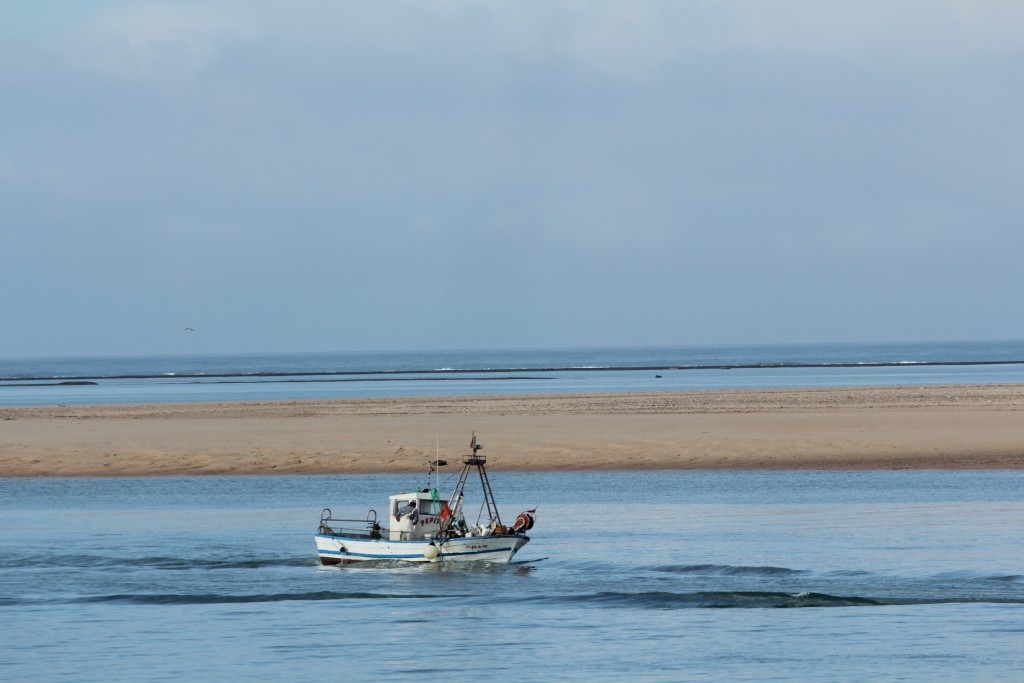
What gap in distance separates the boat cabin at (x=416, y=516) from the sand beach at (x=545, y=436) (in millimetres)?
18881

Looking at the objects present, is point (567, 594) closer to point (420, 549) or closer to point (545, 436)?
point (420, 549)

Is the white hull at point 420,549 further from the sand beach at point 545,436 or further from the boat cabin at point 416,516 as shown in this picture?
the sand beach at point 545,436

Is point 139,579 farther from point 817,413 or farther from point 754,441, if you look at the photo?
point 817,413

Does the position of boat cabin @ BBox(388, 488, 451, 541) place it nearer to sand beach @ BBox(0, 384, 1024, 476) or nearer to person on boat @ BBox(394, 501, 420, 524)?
person on boat @ BBox(394, 501, 420, 524)

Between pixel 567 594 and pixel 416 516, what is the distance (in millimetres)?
6447

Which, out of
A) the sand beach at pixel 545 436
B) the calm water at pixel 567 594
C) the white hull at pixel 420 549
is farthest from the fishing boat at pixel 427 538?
the sand beach at pixel 545 436

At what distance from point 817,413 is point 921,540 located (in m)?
37.9

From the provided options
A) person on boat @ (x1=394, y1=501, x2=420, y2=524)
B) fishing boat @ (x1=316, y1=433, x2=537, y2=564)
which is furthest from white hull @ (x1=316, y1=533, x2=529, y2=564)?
person on boat @ (x1=394, y1=501, x2=420, y2=524)

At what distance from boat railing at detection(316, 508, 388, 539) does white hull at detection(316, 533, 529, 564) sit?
0.29 m

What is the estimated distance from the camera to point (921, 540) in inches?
1259

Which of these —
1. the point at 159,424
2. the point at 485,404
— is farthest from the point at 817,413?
the point at 159,424

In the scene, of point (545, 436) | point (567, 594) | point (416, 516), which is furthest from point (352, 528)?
point (545, 436)

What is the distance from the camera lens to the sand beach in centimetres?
5247

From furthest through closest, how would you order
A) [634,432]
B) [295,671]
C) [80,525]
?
[634,432] < [80,525] < [295,671]
